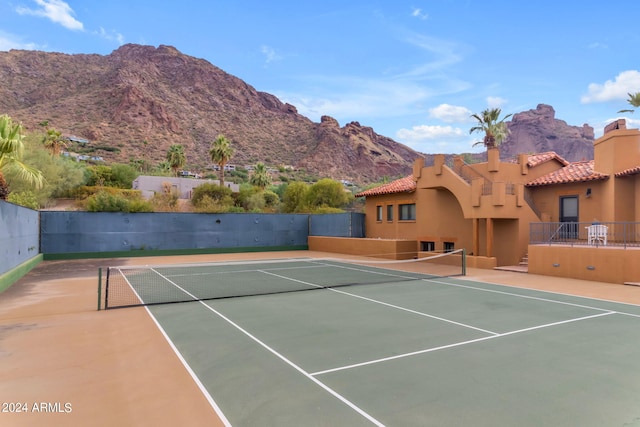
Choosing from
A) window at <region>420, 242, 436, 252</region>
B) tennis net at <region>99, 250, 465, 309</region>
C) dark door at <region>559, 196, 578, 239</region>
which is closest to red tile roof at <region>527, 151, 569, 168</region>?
dark door at <region>559, 196, 578, 239</region>

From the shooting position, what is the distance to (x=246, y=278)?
1788 cm

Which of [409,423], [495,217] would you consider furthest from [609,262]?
[409,423]

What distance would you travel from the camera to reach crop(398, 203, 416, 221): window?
28578 mm

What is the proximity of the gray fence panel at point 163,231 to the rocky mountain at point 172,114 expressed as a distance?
6842 centimetres

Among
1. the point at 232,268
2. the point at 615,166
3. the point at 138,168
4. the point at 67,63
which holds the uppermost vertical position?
the point at 67,63

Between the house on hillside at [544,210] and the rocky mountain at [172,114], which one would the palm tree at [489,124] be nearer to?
the house on hillside at [544,210]

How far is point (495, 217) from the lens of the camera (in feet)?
68.9

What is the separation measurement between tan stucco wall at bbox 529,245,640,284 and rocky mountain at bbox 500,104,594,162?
159 meters

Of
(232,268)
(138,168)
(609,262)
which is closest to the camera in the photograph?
(609,262)

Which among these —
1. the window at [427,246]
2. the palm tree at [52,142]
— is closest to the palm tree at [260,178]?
the palm tree at [52,142]

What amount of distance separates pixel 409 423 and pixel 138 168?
9118cm

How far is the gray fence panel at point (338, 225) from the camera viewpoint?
33.3 metres

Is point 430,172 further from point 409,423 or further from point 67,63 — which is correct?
point 67,63

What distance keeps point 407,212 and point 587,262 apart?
13.4m
